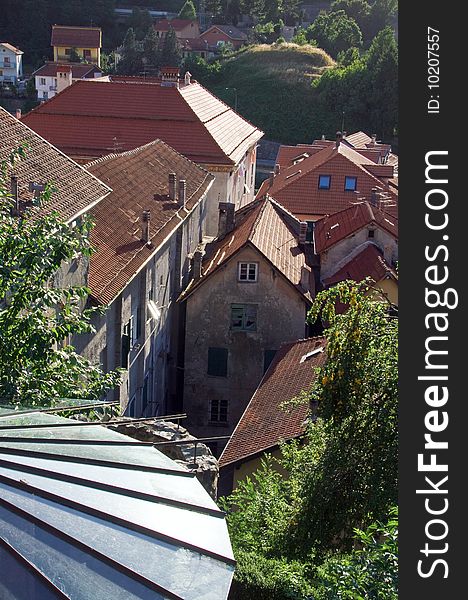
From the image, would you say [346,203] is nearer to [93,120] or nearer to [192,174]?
[192,174]

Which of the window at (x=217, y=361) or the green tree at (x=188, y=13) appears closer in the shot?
the window at (x=217, y=361)

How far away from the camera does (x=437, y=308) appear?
945cm

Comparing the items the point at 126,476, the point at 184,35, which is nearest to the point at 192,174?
the point at 126,476

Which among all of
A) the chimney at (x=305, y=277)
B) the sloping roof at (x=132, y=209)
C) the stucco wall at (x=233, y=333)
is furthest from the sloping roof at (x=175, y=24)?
the stucco wall at (x=233, y=333)

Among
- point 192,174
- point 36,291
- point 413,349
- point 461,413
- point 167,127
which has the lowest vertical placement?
point 461,413

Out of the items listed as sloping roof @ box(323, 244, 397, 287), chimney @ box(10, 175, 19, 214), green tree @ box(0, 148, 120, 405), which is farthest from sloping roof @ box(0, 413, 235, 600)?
sloping roof @ box(323, 244, 397, 287)

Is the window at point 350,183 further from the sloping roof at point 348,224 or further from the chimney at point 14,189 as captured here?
the chimney at point 14,189

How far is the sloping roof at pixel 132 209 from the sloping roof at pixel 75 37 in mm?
70842

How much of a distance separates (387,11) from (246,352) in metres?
94.7

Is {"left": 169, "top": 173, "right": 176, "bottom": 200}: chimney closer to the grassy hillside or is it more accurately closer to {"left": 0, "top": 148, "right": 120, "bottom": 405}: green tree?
{"left": 0, "top": 148, "right": 120, "bottom": 405}: green tree

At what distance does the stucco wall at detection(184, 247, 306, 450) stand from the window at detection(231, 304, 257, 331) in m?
0.13

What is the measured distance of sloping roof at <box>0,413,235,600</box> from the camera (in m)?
9.05

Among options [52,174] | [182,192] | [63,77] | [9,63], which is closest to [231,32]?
[9,63]

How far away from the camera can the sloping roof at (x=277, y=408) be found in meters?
22.5
